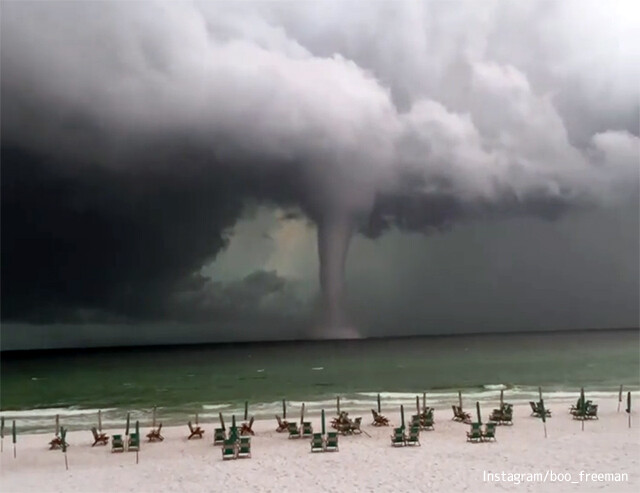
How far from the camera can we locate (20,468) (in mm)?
19375

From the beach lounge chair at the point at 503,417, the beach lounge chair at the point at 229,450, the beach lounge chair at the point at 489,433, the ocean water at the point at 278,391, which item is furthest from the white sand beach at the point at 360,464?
the ocean water at the point at 278,391

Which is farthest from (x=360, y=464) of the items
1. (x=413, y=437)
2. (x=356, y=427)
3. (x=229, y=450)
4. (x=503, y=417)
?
(x=503, y=417)

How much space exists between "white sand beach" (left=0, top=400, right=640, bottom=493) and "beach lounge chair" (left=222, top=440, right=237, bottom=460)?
0.83ft

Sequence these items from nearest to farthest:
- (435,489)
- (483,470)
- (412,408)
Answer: (435,489) → (483,470) → (412,408)

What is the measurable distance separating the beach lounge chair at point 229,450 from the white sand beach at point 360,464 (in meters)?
0.25

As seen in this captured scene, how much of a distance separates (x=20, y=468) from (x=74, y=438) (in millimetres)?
6208

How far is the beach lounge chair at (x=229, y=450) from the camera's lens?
1853 cm

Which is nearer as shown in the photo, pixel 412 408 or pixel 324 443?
pixel 324 443

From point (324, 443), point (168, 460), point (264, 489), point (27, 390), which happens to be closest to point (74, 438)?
point (168, 460)

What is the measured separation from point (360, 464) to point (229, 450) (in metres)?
4.04

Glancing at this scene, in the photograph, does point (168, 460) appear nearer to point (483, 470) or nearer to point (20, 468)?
point (20, 468)

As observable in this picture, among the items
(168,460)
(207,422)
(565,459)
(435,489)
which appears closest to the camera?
(435,489)

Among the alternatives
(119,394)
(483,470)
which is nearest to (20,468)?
(483,470)

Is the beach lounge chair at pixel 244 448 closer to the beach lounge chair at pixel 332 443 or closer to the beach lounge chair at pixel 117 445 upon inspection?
the beach lounge chair at pixel 332 443
